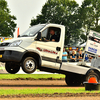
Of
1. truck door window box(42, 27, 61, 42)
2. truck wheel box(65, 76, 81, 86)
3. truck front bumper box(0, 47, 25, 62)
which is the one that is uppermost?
truck door window box(42, 27, 61, 42)

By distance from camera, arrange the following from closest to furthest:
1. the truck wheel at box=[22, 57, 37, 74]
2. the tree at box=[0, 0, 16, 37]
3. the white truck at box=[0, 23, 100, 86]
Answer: the truck wheel at box=[22, 57, 37, 74]
the white truck at box=[0, 23, 100, 86]
the tree at box=[0, 0, 16, 37]

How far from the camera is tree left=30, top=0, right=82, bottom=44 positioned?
71188 mm

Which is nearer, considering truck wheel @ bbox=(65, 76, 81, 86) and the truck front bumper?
the truck front bumper

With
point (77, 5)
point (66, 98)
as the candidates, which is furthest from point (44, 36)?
point (77, 5)

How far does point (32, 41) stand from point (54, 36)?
1060 millimetres

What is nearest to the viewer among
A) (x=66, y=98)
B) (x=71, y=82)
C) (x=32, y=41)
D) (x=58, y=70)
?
(x=66, y=98)

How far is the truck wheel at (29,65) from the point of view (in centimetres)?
1220

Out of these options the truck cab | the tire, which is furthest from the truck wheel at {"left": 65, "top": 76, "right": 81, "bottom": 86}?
the truck cab

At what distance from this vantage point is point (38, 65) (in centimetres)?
1292

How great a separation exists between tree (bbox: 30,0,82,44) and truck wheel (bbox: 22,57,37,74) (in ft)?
188

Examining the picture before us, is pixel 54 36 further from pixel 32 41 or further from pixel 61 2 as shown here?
pixel 61 2

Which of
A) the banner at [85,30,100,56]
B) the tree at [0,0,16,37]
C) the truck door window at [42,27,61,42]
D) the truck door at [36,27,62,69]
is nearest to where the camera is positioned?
the truck door at [36,27,62,69]

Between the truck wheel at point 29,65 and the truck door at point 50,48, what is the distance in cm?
55

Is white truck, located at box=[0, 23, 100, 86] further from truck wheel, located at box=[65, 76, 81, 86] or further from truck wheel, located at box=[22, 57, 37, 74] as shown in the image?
truck wheel, located at box=[65, 76, 81, 86]
